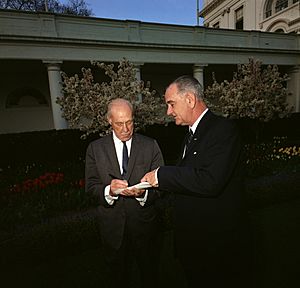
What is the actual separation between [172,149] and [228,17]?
2602cm

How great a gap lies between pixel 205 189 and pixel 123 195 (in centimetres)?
109

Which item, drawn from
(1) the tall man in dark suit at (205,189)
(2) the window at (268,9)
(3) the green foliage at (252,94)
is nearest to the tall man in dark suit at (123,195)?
(1) the tall man in dark suit at (205,189)

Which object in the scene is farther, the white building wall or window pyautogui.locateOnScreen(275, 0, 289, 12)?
window pyautogui.locateOnScreen(275, 0, 289, 12)

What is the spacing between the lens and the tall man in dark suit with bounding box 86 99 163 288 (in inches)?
94.7

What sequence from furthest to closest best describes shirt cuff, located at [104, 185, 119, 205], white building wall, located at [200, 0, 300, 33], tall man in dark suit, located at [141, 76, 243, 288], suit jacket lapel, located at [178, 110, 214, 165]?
white building wall, located at [200, 0, 300, 33] < shirt cuff, located at [104, 185, 119, 205] < suit jacket lapel, located at [178, 110, 214, 165] < tall man in dark suit, located at [141, 76, 243, 288]

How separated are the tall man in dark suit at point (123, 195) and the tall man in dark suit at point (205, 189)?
61 centimetres

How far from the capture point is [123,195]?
93.2 inches

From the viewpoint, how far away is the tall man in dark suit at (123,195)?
7.89 ft

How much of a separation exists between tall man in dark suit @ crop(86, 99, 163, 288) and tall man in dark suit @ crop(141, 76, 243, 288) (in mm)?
608

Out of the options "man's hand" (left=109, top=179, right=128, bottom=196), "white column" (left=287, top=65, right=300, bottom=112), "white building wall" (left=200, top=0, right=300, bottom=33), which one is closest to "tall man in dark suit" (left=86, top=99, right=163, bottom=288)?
"man's hand" (left=109, top=179, right=128, bottom=196)

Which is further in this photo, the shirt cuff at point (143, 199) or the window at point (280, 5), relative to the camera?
the window at point (280, 5)

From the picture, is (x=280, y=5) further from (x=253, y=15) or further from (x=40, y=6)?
(x=40, y=6)

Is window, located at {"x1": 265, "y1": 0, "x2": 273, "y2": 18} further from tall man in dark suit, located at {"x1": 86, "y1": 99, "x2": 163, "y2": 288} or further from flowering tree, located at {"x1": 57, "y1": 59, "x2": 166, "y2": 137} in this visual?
tall man in dark suit, located at {"x1": 86, "y1": 99, "x2": 163, "y2": 288}

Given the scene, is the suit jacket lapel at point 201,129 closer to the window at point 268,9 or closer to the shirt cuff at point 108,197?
the shirt cuff at point 108,197
